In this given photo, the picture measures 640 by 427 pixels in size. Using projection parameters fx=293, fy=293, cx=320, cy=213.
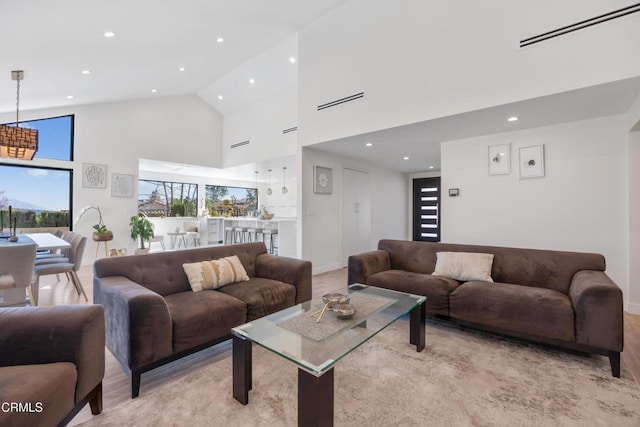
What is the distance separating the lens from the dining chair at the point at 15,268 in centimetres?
271

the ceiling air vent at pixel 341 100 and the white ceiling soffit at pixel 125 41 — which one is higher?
the white ceiling soffit at pixel 125 41

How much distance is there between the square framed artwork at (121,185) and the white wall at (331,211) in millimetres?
4482

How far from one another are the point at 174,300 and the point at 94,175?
5.66 m

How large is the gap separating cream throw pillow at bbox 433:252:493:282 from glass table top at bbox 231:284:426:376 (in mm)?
1018

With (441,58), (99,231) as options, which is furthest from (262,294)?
(99,231)

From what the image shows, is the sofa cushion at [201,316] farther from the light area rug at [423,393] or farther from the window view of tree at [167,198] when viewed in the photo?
the window view of tree at [167,198]

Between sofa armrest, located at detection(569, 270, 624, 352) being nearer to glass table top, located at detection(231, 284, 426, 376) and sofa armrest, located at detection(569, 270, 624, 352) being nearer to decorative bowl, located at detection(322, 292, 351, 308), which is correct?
glass table top, located at detection(231, 284, 426, 376)

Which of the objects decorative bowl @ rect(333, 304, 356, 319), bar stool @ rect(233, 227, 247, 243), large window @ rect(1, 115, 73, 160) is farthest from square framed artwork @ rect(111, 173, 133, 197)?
decorative bowl @ rect(333, 304, 356, 319)

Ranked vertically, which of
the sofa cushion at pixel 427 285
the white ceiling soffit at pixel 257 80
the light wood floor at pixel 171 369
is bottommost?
the light wood floor at pixel 171 369

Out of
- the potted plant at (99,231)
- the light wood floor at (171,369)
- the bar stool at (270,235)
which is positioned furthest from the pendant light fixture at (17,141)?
the bar stool at (270,235)

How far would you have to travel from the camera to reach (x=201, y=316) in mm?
2107

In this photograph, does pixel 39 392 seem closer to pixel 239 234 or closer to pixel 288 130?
pixel 288 130

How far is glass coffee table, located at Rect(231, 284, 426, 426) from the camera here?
138cm

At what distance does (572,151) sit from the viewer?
3.73m
